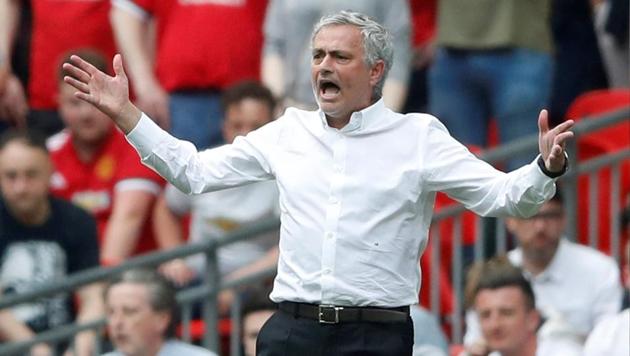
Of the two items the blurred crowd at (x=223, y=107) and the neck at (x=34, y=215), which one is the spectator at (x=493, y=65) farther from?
the neck at (x=34, y=215)

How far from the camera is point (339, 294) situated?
591 centimetres

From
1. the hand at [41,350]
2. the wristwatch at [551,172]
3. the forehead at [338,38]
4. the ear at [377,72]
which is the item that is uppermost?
the forehead at [338,38]

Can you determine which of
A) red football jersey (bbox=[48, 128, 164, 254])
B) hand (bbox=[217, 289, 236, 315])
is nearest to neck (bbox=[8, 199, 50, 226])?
red football jersey (bbox=[48, 128, 164, 254])

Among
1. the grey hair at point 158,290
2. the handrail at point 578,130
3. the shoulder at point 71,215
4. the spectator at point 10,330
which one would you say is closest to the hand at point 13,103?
the shoulder at point 71,215

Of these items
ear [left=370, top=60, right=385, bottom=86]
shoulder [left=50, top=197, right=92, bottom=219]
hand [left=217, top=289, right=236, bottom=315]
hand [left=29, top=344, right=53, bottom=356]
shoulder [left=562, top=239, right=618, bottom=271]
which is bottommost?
hand [left=29, top=344, right=53, bottom=356]

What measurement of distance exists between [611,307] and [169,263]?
91.1 inches

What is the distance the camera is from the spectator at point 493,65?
9.80 m

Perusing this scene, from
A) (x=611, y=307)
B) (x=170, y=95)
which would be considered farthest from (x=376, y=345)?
(x=170, y=95)

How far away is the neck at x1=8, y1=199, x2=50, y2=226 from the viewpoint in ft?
31.7

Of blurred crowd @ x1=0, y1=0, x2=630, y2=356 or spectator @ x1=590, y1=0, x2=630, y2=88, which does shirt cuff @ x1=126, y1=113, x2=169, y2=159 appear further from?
spectator @ x1=590, y1=0, x2=630, y2=88

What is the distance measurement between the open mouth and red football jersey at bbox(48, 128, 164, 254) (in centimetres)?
447

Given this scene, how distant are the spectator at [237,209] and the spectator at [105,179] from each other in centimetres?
37

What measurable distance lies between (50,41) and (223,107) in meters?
1.33

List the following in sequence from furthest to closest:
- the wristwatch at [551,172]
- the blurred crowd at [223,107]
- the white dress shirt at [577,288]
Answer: the blurred crowd at [223,107], the white dress shirt at [577,288], the wristwatch at [551,172]
